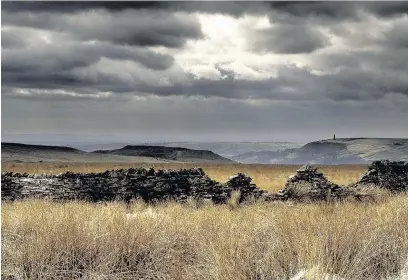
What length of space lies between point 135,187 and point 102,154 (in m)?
115

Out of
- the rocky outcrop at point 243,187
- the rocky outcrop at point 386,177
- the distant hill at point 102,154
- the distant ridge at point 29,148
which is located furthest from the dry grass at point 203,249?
the distant ridge at point 29,148

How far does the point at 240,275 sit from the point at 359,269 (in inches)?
68.9

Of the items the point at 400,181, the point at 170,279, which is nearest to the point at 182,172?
the point at 400,181

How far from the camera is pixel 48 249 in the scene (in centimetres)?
834

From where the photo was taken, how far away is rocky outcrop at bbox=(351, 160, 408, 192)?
22266 millimetres

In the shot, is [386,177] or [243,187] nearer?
[243,187]

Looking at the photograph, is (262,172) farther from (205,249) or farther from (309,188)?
→ (205,249)

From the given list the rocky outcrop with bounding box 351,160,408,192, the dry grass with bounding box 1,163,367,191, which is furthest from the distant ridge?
the rocky outcrop with bounding box 351,160,408,192

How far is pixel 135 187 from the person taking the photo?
822 inches

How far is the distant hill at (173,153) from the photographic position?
134 m

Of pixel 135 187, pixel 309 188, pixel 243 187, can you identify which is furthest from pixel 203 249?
pixel 309 188

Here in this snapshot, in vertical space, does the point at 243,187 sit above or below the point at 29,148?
below

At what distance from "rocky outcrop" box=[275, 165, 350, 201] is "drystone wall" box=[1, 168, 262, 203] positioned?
48.9 inches

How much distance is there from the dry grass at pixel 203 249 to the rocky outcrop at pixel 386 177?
12.8 meters
